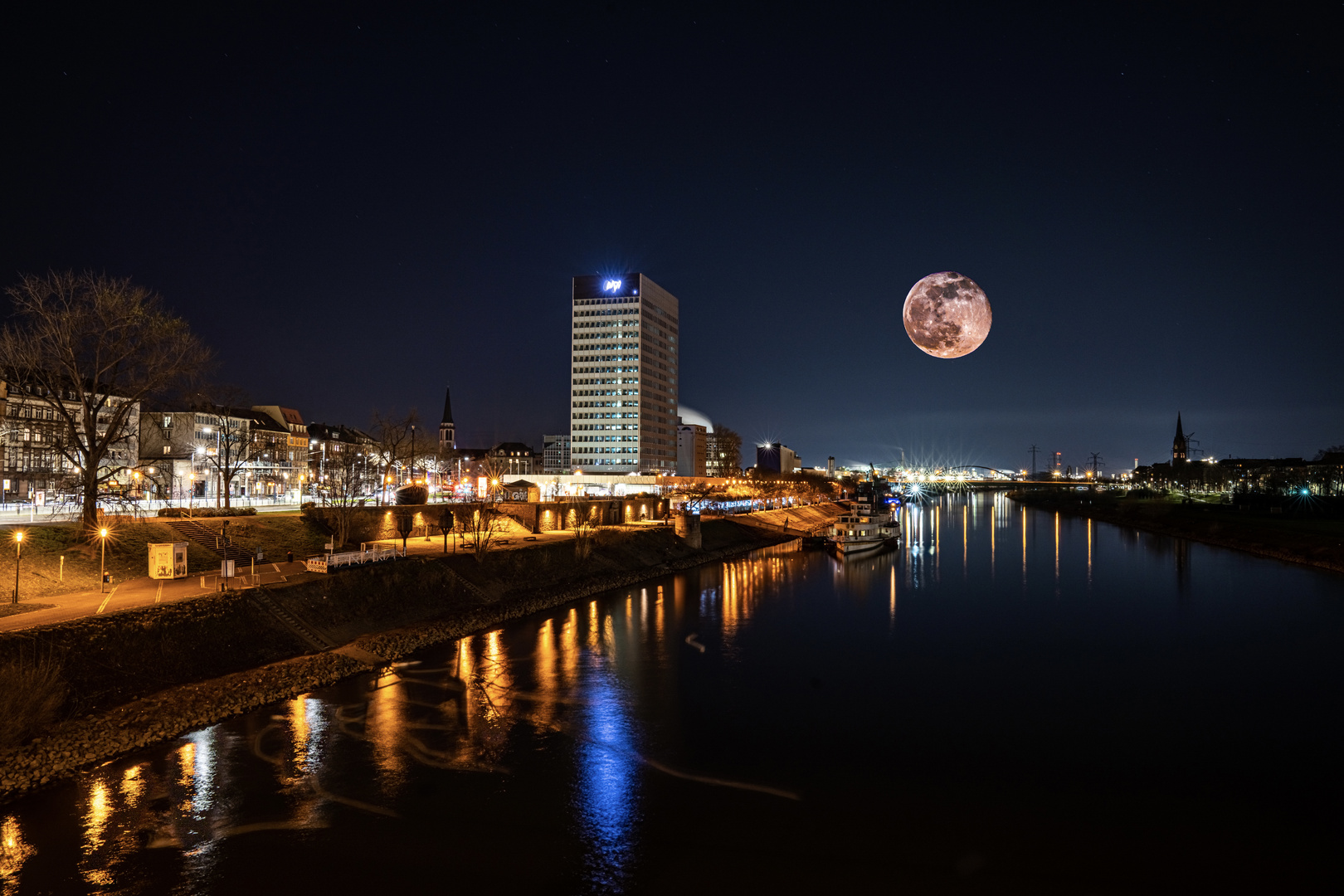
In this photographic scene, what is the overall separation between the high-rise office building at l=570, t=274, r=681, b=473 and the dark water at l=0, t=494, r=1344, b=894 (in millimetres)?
110695

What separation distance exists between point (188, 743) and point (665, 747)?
11.7 metres

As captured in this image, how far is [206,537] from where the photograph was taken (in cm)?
3478

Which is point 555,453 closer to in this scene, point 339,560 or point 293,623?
point 339,560

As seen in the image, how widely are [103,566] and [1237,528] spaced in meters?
95.2

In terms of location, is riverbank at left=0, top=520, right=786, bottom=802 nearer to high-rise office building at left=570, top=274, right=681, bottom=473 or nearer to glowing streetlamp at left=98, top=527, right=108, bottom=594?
glowing streetlamp at left=98, top=527, right=108, bottom=594

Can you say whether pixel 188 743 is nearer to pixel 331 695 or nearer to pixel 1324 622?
pixel 331 695

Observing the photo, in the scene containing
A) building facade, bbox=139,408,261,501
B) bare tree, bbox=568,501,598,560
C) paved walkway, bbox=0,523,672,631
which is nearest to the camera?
paved walkway, bbox=0,523,672,631

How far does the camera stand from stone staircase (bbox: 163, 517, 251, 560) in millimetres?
33566

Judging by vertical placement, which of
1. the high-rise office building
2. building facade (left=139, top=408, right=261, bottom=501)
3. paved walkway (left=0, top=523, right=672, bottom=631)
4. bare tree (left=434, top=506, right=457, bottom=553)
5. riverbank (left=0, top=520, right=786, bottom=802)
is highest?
the high-rise office building

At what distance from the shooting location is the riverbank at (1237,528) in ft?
201

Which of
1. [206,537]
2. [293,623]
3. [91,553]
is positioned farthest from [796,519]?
[91,553]

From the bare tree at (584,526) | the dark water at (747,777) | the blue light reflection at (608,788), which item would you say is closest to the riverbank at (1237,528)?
the dark water at (747,777)

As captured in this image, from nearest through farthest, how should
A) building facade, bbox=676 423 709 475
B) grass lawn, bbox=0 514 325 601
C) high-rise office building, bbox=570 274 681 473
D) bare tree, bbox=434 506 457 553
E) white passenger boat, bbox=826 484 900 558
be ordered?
grass lawn, bbox=0 514 325 601 < bare tree, bbox=434 506 457 553 < white passenger boat, bbox=826 484 900 558 < high-rise office building, bbox=570 274 681 473 < building facade, bbox=676 423 709 475

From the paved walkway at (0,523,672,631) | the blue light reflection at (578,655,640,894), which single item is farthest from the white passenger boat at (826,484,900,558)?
the blue light reflection at (578,655,640,894)
